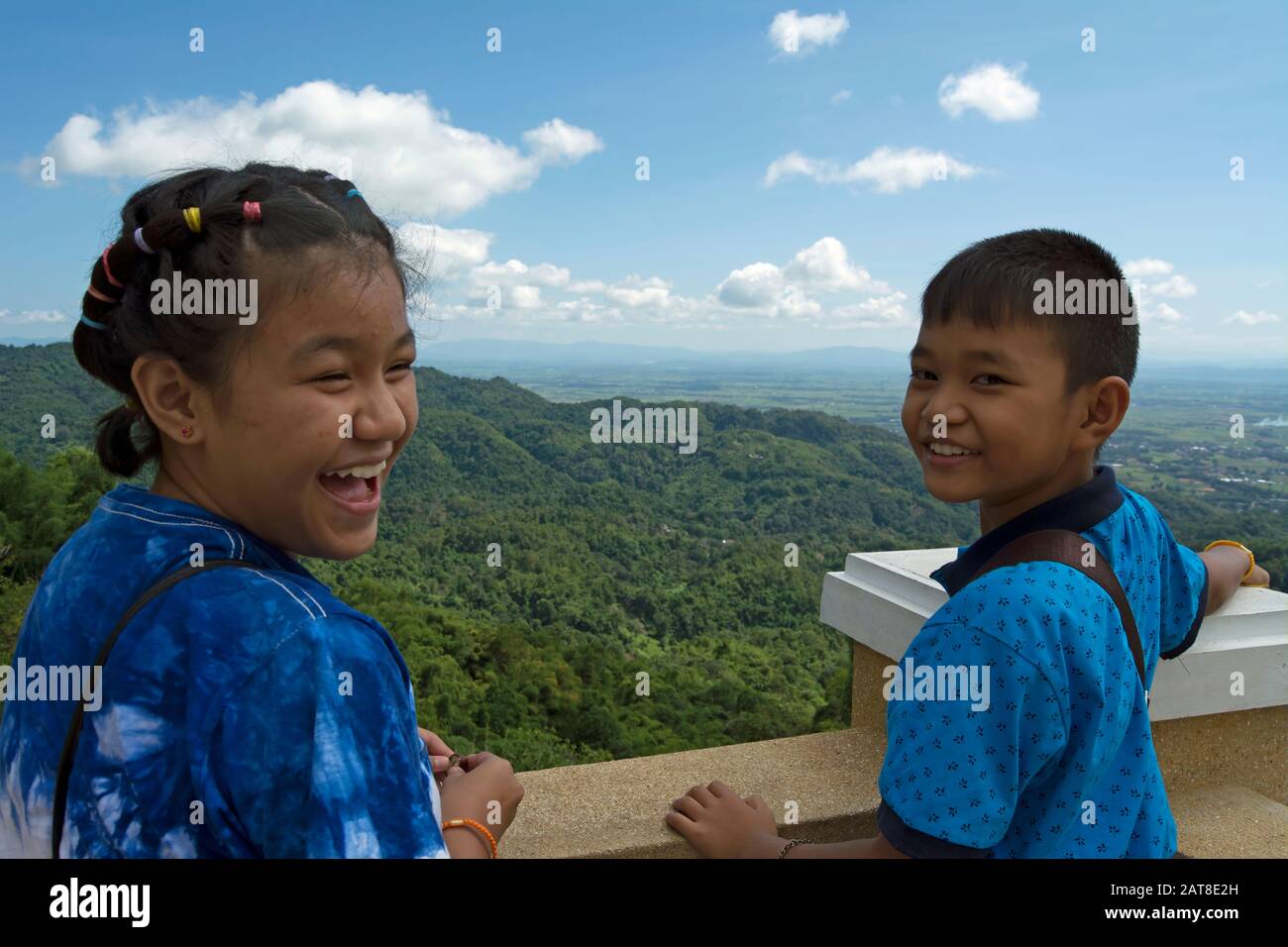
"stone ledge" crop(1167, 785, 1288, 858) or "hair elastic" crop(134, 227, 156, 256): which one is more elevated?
"hair elastic" crop(134, 227, 156, 256)

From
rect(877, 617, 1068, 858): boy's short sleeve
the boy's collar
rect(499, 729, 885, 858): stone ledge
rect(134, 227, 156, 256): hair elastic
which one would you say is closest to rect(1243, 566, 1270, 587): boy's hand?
rect(499, 729, 885, 858): stone ledge

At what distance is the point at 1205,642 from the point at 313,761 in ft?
6.87

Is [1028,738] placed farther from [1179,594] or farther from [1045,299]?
[1179,594]

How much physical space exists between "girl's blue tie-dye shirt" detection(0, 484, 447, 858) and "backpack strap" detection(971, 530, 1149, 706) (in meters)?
0.83

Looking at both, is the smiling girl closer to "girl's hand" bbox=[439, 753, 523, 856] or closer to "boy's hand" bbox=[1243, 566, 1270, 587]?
"girl's hand" bbox=[439, 753, 523, 856]

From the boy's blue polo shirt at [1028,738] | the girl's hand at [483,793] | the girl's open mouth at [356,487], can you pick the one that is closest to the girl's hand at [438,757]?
the girl's hand at [483,793]

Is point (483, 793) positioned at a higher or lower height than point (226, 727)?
lower

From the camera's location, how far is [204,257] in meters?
1.10

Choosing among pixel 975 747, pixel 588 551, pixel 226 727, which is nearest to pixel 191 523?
pixel 226 727

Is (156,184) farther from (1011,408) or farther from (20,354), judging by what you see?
(20,354)

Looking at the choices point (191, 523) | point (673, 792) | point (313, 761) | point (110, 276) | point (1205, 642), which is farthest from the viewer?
point (1205, 642)

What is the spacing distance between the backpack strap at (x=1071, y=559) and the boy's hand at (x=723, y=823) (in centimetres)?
66

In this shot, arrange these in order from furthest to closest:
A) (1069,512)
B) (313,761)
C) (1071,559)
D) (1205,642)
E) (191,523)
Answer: (1205,642)
(1069,512)
(1071,559)
(191,523)
(313,761)

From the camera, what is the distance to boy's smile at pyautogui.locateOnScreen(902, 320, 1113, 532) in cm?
141
